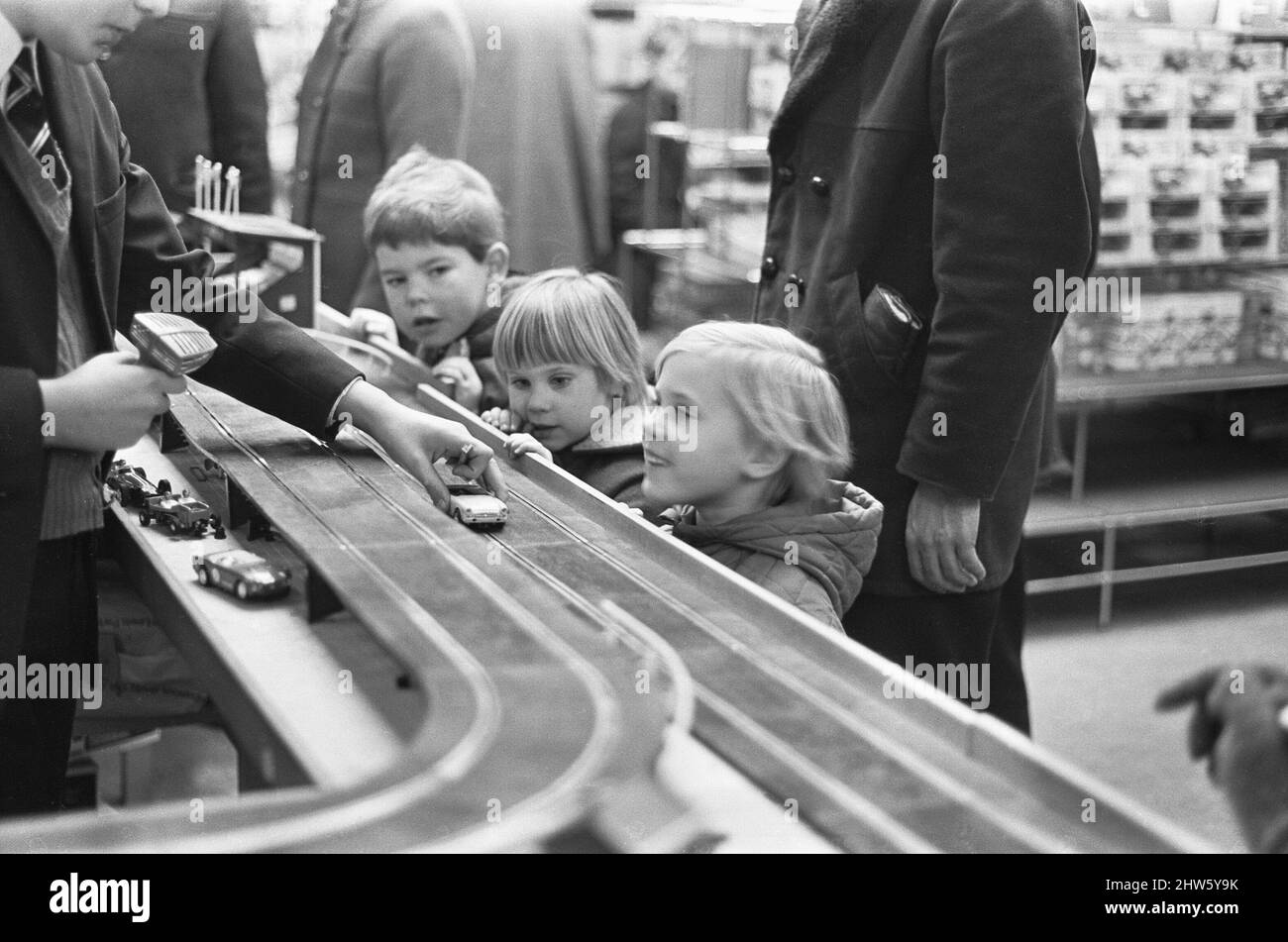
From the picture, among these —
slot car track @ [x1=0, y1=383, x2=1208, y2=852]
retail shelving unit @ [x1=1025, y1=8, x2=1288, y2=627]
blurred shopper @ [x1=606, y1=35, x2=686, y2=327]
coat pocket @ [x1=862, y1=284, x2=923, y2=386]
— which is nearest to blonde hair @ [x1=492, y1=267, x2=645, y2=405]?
coat pocket @ [x1=862, y1=284, x2=923, y2=386]

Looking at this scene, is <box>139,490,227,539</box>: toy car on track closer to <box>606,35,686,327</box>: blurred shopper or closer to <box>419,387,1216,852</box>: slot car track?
<box>419,387,1216,852</box>: slot car track

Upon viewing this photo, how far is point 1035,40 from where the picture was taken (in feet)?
7.33

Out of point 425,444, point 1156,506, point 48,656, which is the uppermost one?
point 425,444

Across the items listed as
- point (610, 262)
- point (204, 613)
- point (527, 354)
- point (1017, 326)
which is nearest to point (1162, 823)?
point (204, 613)

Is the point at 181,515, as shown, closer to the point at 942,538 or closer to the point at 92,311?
the point at 92,311

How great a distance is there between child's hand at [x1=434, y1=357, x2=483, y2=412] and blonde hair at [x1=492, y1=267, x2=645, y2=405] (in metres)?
0.36

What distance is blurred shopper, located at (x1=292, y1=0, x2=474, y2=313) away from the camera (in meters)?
4.10

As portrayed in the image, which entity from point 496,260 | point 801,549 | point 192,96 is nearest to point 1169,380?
point 496,260

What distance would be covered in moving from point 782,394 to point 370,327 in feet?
4.57

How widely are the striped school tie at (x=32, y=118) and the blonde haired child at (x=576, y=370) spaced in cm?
98

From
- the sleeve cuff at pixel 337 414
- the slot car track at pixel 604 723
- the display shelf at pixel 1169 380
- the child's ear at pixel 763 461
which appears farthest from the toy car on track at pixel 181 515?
the display shelf at pixel 1169 380

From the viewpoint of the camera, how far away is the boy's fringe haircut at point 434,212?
317 centimetres

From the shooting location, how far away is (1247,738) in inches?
49.1

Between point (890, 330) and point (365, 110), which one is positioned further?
point (365, 110)
